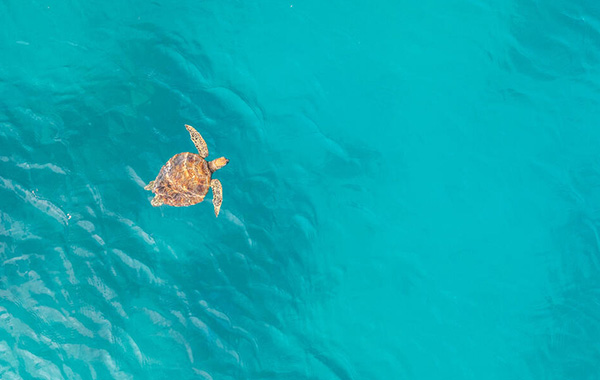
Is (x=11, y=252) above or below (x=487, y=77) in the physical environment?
below

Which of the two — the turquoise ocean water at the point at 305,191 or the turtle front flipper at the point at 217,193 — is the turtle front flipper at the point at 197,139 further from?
the turtle front flipper at the point at 217,193

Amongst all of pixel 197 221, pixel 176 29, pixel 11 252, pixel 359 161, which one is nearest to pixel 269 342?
pixel 197 221

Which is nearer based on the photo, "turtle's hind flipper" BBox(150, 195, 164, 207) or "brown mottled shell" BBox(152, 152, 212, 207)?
"brown mottled shell" BBox(152, 152, 212, 207)

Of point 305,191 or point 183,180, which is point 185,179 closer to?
point 183,180

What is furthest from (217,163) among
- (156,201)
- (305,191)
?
(305,191)

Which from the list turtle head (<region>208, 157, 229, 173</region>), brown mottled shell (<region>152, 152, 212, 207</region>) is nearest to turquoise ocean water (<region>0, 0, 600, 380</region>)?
turtle head (<region>208, 157, 229, 173</region>)

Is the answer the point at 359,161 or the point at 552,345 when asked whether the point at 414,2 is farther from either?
the point at 552,345

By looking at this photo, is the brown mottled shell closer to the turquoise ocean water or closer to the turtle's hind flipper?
the turtle's hind flipper
